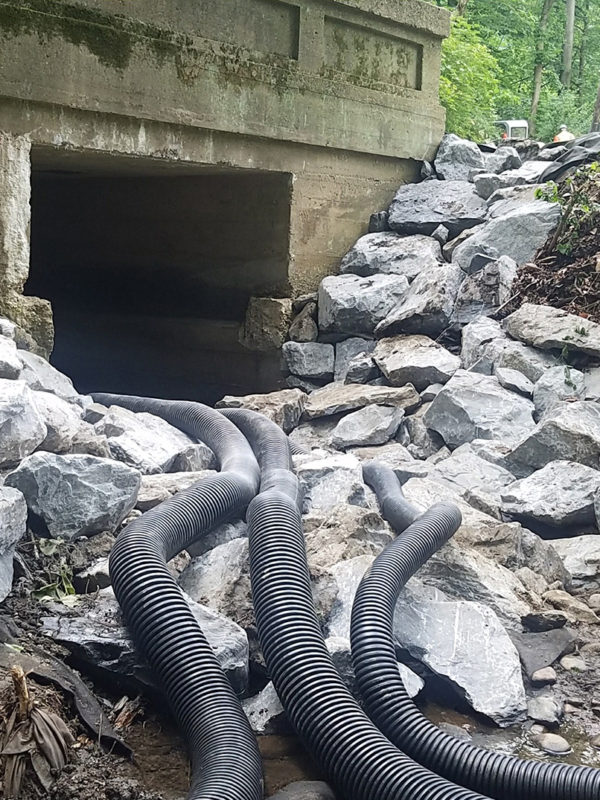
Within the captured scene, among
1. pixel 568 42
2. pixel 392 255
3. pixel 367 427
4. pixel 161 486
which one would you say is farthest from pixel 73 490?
pixel 568 42

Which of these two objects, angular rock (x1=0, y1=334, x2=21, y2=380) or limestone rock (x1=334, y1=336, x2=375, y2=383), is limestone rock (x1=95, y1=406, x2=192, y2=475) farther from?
limestone rock (x1=334, y1=336, x2=375, y2=383)

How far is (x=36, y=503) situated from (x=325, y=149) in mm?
5428

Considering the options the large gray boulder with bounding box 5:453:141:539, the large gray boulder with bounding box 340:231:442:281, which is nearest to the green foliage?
the large gray boulder with bounding box 340:231:442:281

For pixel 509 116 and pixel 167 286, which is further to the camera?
pixel 509 116

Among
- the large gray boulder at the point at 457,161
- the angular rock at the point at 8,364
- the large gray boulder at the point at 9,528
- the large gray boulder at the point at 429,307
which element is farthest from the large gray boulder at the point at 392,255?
the large gray boulder at the point at 9,528

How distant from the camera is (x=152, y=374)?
30.4 feet

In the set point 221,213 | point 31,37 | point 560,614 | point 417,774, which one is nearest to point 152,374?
point 221,213

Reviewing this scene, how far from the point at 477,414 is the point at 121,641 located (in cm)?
346

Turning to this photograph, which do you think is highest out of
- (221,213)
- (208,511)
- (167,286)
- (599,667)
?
(221,213)

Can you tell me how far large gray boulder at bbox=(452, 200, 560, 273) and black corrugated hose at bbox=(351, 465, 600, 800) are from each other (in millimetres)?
4344

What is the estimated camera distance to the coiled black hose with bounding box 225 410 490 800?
109 inches

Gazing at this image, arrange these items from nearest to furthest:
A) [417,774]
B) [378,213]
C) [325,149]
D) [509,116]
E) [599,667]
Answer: [417,774] → [599,667] → [325,149] → [378,213] → [509,116]

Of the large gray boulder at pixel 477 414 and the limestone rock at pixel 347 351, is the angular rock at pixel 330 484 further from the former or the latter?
the limestone rock at pixel 347 351

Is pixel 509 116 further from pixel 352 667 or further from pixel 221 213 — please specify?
pixel 352 667
